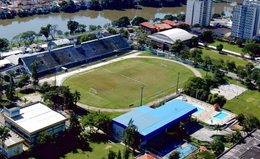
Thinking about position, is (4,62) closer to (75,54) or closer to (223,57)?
(75,54)

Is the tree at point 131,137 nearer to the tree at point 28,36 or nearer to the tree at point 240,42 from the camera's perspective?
the tree at point 28,36

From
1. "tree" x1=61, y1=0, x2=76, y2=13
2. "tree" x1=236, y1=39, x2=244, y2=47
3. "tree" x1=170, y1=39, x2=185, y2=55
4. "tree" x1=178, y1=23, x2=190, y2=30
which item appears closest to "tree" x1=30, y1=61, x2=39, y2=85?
"tree" x1=170, y1=39, x2=185, y2=55

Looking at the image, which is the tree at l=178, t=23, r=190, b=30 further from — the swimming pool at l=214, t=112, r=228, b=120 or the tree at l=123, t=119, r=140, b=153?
the tree at l=123, t=119, r=140, b=153

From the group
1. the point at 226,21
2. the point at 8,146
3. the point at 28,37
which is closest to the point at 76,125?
the point at 8,146

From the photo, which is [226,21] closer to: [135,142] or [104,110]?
[104,110]

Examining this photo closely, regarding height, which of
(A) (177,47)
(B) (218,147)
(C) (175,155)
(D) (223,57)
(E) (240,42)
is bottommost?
(C) (175,155)

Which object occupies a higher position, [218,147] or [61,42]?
[61,42]

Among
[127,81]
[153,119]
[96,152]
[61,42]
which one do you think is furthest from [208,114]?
[61,42]

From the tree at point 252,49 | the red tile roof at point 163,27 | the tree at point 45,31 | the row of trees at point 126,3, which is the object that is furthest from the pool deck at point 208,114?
the row of trees at point 126,3
